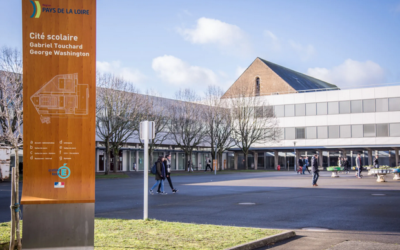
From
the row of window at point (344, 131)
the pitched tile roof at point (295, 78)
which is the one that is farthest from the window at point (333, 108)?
the pitched tile roof at point (295, 78)

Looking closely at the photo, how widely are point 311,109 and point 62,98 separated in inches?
2462

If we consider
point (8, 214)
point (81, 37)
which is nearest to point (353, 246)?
point (81, 37)

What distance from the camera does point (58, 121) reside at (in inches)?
247

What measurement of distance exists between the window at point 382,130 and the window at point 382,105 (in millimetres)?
2167

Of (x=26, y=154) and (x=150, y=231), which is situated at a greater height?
(x=26, y=154)

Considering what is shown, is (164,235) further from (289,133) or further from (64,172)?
(289,133)

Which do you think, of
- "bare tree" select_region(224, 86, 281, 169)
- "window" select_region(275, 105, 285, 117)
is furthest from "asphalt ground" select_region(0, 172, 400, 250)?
"window" select_region(275, 105, 285, 117)

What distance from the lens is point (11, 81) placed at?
3098cm

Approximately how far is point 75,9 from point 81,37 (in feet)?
1.32

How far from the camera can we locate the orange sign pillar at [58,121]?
6164mm

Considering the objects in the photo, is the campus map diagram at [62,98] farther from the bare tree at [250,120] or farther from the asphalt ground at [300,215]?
the bare tree at [250,120]

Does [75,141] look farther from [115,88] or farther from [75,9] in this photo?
[115,88]

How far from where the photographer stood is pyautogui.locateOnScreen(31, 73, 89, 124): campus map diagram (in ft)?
20.4

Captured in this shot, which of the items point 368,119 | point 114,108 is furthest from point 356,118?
point 114,108
